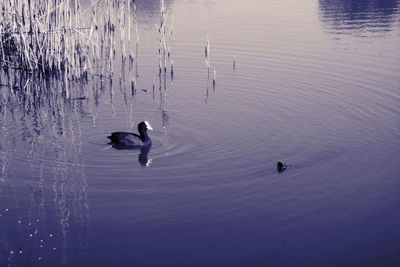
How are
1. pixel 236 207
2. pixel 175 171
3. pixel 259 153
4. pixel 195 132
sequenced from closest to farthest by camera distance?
pixel 236 207 < pixel 175 171 < pixel 259 153 < pixel 195 132

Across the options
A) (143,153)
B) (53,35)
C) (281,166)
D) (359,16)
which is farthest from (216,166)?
(359,16)

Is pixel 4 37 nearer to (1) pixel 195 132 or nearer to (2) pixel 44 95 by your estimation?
(2) pixel 44 95

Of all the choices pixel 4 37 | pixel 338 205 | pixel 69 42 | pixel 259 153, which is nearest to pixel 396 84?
pixel 259 153

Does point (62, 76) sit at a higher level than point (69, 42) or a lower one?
lower

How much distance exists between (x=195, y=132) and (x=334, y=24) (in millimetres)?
15098

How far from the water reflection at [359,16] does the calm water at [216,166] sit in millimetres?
3898

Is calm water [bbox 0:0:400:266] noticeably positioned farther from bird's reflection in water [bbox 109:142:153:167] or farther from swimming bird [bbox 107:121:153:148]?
swimming bird [bbox 107:121:153:148]

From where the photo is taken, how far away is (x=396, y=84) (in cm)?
1680

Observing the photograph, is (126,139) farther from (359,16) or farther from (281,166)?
(359,16)

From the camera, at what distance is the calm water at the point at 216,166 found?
328 inches

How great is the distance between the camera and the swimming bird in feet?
40.1

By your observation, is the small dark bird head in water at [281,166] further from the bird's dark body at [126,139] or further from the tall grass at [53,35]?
the tall grass at [53,35]

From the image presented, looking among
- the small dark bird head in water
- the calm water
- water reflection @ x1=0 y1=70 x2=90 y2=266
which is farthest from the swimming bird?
the small dark bird head in water

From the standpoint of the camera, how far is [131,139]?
12.3 meters
